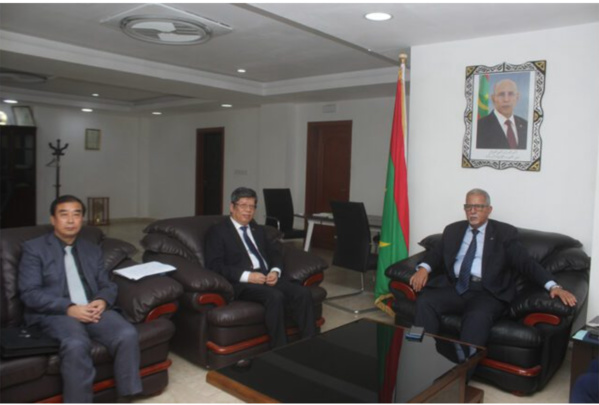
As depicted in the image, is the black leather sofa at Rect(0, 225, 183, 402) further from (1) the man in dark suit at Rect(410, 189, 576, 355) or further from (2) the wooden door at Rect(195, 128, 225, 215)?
(2) the wooden door at Rect(195, 128, 225, 215)

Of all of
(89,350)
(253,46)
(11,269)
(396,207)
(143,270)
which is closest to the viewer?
(89,350)

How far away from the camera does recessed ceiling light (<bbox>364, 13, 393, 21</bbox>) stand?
3430 mm

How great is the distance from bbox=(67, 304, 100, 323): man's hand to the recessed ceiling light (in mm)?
2558

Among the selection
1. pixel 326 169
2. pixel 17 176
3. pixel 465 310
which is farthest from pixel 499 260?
pixel 17 176

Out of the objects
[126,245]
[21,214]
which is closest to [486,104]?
[126,245]

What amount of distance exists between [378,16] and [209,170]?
6.74 meters

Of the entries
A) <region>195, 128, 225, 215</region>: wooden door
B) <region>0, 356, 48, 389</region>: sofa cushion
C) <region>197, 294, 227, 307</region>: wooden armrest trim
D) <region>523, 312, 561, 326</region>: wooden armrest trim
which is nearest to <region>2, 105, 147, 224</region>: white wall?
<region>195, 128, 225, 215</region>: wooden door

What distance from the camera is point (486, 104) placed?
3.94 m

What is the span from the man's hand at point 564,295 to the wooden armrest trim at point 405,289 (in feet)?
2.91

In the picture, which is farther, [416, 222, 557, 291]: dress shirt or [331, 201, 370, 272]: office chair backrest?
[331, 201, 370, 272]: office chair backrest

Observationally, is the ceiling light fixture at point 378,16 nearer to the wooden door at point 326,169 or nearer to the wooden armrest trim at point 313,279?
the wooden armrest trim at point 313,279

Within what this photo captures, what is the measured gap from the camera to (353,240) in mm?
4746

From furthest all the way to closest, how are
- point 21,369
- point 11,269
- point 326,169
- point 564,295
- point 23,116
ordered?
point 23,116, point 326,169, point 564,295, point 11,269, point 21,369

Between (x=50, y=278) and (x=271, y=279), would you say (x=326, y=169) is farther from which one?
(x=50, y=278)
